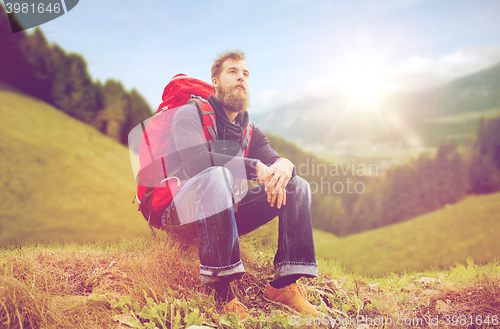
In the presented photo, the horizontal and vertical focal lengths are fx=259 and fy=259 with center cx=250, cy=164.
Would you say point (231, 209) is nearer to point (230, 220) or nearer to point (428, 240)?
point (230, 220)

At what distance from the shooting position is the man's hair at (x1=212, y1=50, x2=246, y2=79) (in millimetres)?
2879

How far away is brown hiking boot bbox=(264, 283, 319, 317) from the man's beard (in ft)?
5.67

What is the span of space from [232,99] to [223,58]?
0.63 metres

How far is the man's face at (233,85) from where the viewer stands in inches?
104

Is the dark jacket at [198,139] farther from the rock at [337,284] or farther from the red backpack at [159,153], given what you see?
the rock at [337,284]

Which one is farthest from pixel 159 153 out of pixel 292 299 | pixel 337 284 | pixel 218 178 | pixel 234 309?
pixel 337 284

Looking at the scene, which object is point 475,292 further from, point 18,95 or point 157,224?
point 18,95

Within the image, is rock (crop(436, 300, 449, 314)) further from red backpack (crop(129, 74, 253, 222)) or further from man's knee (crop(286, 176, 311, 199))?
red backpack (crop(129, 74, 253, 222))

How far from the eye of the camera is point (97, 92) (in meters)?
5.05

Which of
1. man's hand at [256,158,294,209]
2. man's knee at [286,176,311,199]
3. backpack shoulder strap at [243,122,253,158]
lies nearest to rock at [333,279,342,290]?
man's knee at [286,176,311,199]

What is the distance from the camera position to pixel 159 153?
7.45 ft

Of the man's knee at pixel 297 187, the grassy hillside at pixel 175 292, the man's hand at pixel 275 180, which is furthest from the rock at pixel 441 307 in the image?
the man's hand at pixel 275 180

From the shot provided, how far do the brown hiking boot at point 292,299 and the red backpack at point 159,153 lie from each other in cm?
122

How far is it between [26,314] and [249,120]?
7.81 ft
